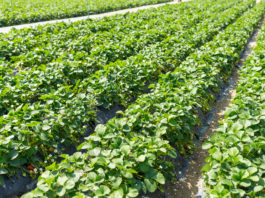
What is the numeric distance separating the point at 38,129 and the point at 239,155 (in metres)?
2.79

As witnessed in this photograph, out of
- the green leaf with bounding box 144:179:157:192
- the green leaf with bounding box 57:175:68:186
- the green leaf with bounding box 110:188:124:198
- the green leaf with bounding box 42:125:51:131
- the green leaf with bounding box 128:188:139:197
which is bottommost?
the green leaf with bounding box 144:179:157:192

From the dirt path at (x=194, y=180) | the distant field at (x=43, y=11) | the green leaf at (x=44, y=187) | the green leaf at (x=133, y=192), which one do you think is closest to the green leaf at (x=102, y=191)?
the green leaf at (x=133, y=192)

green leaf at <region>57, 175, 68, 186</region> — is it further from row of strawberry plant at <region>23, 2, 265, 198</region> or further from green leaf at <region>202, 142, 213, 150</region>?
green leaf at <region>202, 142, 213, 150</region>

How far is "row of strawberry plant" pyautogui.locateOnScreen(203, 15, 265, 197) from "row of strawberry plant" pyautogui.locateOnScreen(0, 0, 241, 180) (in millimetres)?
2225

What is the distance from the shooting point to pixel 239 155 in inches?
108

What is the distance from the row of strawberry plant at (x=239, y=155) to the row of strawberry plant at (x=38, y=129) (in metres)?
2.23

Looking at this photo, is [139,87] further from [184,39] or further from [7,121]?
[184,39]

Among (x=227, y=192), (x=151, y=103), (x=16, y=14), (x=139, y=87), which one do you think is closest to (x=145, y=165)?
(x=227, y=192)

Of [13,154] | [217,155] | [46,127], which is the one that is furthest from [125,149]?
[13,154]

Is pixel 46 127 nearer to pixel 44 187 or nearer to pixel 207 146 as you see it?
pixel 44 187

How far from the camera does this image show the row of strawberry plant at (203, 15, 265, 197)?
252cm

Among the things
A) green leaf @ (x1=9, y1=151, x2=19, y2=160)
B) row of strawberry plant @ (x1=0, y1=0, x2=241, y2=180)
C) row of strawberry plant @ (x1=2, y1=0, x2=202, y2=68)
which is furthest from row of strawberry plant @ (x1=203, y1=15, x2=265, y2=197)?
row of strawberry plant @ (x1=2, y1=0, x2=202, y2=68)

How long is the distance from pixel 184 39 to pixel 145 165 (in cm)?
645

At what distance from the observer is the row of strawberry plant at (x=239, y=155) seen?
2.52m
